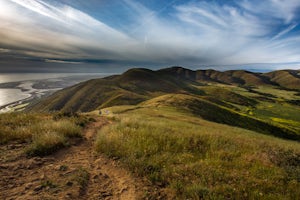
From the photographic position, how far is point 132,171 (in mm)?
4703

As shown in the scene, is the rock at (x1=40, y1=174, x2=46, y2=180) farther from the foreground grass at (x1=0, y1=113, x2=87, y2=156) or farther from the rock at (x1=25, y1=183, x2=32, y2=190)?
the foreground grass at (x1=0, y1=113, x2=87, y2=156)

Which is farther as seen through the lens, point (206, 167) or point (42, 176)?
point (206, 167)

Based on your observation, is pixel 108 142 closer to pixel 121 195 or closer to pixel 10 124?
pixel 121 195

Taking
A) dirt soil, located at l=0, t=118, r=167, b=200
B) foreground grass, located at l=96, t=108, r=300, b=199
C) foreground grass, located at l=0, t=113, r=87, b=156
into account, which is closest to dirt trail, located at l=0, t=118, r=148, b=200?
dirt soil, located at l=0, t=118, r=167, b=200

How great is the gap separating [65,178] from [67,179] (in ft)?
0.35

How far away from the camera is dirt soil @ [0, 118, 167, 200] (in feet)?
12.1

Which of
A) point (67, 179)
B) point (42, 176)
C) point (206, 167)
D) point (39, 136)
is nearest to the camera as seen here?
point (67, 179)

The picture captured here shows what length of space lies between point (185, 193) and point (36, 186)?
3.56 meters

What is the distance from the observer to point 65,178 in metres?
4.26

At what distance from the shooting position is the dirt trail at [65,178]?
3.69 meters

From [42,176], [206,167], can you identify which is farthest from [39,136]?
[206,167]

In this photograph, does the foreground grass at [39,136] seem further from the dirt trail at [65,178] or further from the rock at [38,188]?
the rock at [38,188]

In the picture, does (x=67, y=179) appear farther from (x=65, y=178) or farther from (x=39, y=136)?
(x=39, y=136)

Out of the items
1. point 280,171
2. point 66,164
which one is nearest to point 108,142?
point 66,164
